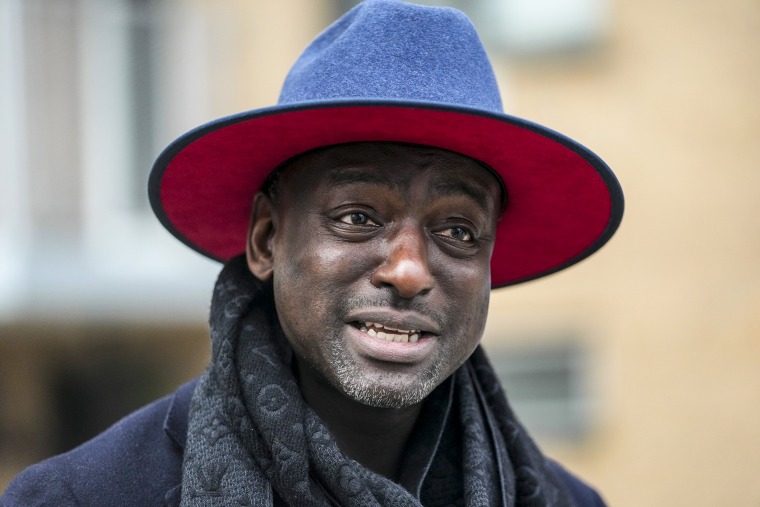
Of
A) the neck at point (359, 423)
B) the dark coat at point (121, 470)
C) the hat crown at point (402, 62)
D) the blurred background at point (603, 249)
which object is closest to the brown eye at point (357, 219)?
the hat crown at point (402, 62)

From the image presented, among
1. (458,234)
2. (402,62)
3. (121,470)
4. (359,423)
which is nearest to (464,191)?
(458,234)

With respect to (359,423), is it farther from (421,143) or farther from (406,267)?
(421,143)

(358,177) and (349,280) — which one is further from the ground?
(358,177)

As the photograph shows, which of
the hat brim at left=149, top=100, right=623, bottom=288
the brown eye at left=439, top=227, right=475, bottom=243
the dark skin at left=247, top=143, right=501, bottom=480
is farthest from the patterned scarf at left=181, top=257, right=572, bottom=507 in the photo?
the brown eye at left=439, top=227, right=475, bottom=243

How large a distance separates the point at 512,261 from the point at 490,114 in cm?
94

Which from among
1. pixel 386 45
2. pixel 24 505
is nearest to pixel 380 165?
pixel 386 45

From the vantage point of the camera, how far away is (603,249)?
26.1 feet

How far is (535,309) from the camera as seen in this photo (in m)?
8.12

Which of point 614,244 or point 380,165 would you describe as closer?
point 380,165

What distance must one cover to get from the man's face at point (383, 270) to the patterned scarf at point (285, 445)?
0.12 meters

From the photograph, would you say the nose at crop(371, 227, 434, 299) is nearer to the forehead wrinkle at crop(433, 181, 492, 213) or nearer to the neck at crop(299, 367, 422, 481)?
the forehead wrinkle at crop(433, 181, 492, 213)

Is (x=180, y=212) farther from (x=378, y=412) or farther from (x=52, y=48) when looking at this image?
(x=52, y=48)

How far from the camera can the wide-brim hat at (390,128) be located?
234cm

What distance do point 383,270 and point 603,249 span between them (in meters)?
5.82
